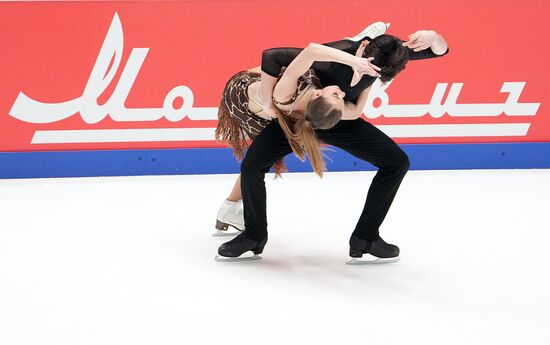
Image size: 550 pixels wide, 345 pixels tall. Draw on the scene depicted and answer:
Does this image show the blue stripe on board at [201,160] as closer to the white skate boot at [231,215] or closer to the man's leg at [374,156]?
the white skate boot at [231,215]

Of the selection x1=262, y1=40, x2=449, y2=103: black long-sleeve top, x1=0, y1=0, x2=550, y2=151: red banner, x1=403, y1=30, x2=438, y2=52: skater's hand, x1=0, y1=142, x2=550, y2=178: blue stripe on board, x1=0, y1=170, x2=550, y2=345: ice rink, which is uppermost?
x1=0, y1=0, x2=550, y2=151: red banner

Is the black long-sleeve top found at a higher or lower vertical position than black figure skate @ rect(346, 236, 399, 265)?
higher

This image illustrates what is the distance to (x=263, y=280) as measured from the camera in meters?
3.09

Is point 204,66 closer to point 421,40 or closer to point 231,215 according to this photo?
point 231,215

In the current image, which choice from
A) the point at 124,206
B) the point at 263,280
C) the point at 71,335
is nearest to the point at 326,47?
the point at 263,280

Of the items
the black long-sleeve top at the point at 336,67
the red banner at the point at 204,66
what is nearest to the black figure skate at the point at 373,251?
the black long-sleeve top at the point at 336,67

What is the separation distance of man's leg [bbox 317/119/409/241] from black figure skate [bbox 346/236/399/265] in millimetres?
29

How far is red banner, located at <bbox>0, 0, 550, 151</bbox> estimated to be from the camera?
4.85 meters

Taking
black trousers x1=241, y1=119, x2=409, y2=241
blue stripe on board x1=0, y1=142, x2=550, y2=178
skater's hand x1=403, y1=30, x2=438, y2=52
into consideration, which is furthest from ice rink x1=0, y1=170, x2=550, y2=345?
skater's hand x1=403, y1=30, x2=438, y2=52

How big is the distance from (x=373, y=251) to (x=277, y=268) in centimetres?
45

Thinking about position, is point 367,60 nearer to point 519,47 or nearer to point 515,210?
point 515,210

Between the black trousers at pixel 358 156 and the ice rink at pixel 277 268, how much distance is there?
25cm

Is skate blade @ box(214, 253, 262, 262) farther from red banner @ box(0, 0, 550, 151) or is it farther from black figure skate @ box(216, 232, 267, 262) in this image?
red banner @ box(0, 0, 550, 151)

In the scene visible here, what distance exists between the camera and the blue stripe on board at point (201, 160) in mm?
4961
